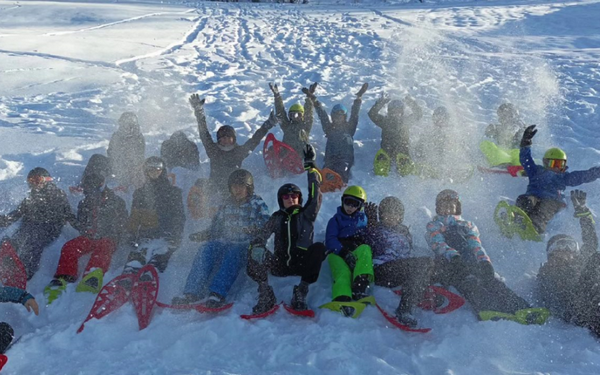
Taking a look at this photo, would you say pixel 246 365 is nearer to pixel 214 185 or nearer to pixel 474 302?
pixel 474 302

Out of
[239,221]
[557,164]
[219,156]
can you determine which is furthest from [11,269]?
[557,164]

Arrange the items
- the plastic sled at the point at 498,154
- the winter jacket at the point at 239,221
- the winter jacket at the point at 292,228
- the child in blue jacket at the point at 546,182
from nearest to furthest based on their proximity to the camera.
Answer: the winter jacket at the point at 292,228 → the winter jacket at the point at 239,221 → the child in blue jacket at the point at 546,182 → the plastic sled at the point at 498,154

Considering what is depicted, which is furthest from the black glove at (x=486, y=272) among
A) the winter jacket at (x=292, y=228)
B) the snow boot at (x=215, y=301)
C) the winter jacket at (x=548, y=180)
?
the snow boot at (x=215, y=301)

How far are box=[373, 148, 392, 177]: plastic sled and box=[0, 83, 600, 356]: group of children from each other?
1.61 meters

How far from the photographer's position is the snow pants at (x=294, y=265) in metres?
4.37

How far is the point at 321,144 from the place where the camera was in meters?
7.98

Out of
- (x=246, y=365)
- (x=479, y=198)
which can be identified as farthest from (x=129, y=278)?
(x=479, y=198)

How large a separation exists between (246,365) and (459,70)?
35.1ft

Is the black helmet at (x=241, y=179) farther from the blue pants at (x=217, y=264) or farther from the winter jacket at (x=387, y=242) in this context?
the winter jacket at (x=387, y=242)

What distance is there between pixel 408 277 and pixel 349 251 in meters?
0.67

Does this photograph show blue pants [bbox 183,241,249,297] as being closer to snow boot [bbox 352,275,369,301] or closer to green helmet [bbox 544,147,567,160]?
snow boot [bbox 352,275,369,301]

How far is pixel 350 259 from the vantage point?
14.9ft

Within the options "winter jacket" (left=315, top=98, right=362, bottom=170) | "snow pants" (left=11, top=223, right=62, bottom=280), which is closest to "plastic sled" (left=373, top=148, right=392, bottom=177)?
"winter jacket" (left=315, top=98, right=362, bottom=170)

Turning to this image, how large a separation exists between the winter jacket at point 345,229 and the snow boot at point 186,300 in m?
1.48
